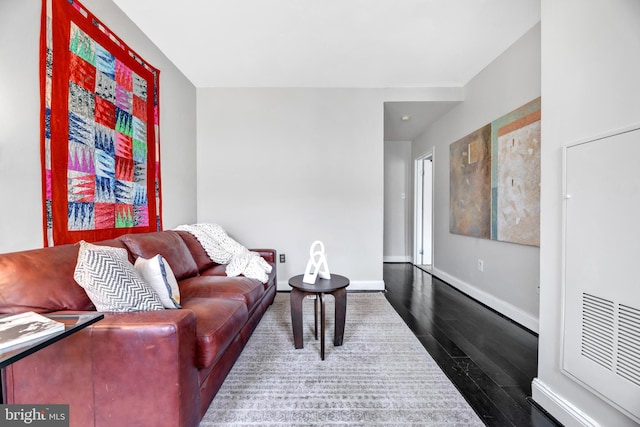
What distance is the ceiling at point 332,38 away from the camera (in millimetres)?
2012

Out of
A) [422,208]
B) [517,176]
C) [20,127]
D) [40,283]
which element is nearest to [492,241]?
[517,176]

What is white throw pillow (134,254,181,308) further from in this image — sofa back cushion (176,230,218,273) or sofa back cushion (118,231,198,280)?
sofa back cushion (176,230,218,273)

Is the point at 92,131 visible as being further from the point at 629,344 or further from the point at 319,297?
the point at 629,344

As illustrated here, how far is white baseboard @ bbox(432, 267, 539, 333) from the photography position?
7.32ft

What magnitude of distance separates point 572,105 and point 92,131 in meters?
2.81

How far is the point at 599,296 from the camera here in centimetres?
109

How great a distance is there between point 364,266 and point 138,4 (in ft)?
11.1

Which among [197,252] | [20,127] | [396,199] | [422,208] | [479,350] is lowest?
[479,350]

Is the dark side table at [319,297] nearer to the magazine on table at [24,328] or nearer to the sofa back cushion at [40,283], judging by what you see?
the sofa back cushion at [40,283]

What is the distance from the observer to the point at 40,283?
1107 millimetres

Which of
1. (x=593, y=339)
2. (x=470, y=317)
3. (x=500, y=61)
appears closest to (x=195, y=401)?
(x=593, y=339)

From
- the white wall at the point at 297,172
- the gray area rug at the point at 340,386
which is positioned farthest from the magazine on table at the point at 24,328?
the white wall at the point at 297,172

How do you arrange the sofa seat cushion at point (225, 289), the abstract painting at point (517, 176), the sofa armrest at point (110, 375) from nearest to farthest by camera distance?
the sofa armrest at point (110, 375) → the sofa seat cushion at point (225, 289) → the abstract painting at point (517, 176)

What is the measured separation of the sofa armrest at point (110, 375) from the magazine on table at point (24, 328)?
17 centimetres
